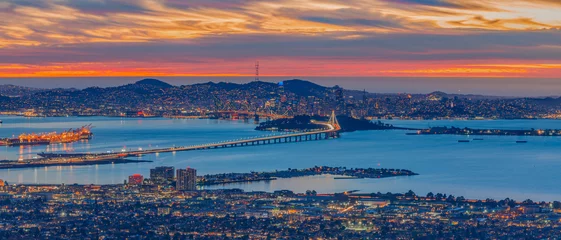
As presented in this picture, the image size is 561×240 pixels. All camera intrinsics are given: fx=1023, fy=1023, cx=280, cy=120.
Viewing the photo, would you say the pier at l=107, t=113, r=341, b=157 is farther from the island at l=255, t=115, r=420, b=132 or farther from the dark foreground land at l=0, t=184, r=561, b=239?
the dark foreground land at l=0, t=184, r=561, b=239


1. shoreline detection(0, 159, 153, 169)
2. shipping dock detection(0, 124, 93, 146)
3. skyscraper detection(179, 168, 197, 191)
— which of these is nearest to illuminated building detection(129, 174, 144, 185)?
skyscraper detection(179, 168, 197, 191)

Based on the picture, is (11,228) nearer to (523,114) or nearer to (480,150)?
(480,150)

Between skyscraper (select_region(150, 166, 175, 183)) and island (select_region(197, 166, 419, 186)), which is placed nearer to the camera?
skyscraper (select_region(150, 166, 175, 183))

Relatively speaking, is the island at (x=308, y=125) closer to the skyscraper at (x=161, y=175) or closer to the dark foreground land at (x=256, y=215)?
the skyscraper at (x=161, y=175)

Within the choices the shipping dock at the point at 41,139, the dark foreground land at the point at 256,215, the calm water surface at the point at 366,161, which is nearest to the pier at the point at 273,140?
the calm water surface at the point at 366,161

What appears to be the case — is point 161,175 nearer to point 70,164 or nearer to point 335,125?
point 70,164

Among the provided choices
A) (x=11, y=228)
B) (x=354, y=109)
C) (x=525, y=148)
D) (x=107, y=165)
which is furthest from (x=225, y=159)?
(x=354, y=109)
